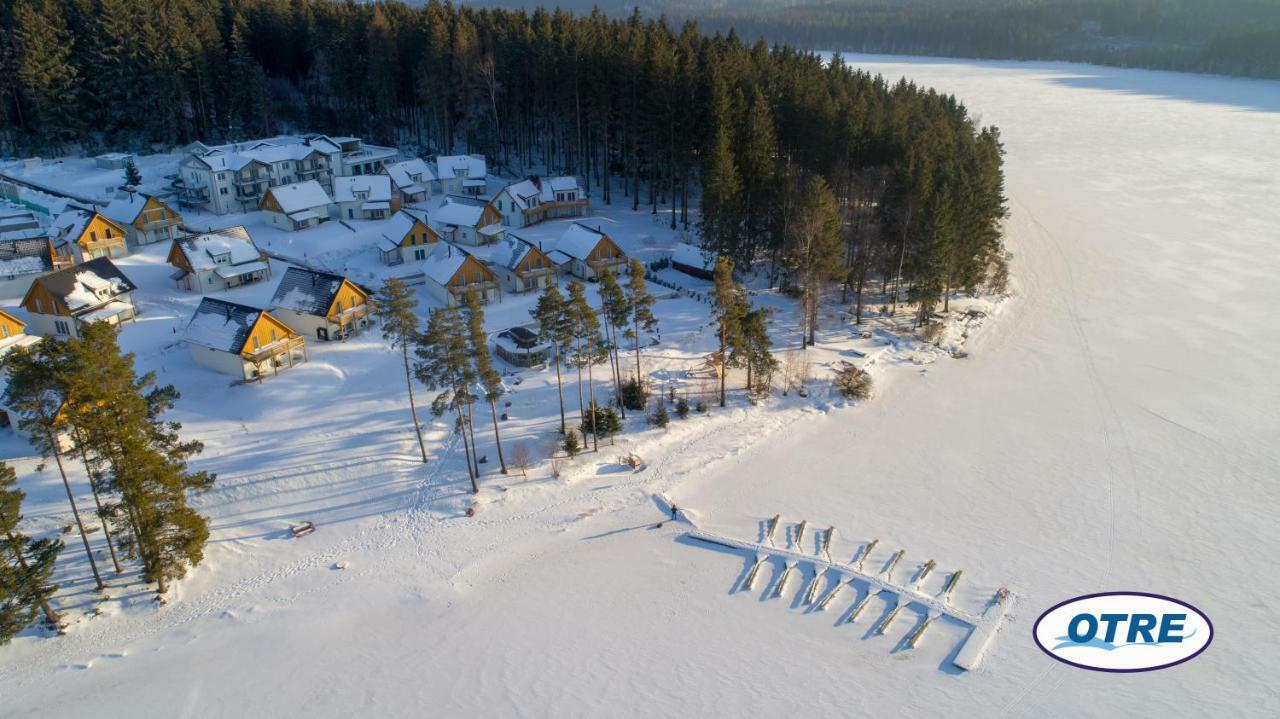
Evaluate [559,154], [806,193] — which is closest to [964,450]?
[806,193]

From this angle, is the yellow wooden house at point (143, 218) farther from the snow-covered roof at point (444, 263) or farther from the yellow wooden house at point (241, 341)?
the yellow wooden house at point (241, 341)

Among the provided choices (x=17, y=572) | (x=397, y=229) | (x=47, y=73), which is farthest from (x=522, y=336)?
(x=47, y=73)

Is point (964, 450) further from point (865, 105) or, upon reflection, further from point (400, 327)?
point (865, 105)

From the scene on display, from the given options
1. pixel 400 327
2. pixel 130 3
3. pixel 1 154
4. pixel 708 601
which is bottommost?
pixel 708 601

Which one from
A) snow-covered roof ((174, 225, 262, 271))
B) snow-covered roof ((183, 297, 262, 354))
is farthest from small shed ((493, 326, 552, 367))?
snow-covered roof ((174, 225, 262, 271))

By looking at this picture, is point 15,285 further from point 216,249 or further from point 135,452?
point 135,452
